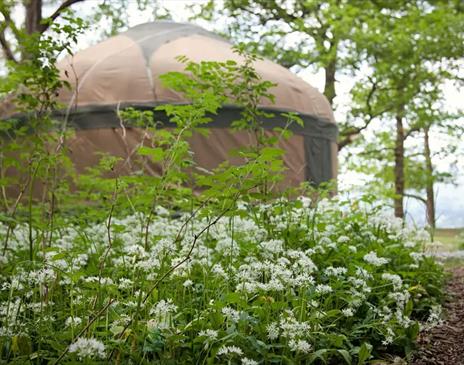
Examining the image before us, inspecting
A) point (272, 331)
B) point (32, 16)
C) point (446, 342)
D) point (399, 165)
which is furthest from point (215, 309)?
point (399, 165)

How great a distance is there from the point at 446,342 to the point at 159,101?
5163 millimetres

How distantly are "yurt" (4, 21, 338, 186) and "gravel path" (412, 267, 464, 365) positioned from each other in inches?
127

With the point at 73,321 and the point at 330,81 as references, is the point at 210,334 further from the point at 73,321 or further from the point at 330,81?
the point at 330,81

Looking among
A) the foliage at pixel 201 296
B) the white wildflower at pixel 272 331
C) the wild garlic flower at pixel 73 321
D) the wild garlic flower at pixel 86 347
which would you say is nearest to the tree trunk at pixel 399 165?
the foliage at pixel 201 296

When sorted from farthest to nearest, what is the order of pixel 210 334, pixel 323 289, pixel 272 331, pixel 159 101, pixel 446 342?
pixel 159 101 → pixel 446 342 → pixel 323 289 → pixel 272 331 → pixel 210 334

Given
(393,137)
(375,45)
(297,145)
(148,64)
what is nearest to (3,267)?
(148,64)

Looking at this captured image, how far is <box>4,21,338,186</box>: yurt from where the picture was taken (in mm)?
7535

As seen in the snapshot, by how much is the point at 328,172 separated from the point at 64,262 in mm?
7214

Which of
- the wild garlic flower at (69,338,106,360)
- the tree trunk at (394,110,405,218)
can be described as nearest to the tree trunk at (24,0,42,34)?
the tree trunk at (394,110,405,218)

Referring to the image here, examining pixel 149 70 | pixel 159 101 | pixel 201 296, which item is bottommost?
pixel 201 296

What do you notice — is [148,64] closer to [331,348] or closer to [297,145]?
[297,145]

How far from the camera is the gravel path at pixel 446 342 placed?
2.90 metres

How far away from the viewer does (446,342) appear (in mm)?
3193

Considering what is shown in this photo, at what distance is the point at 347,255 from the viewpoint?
11.4 feet
